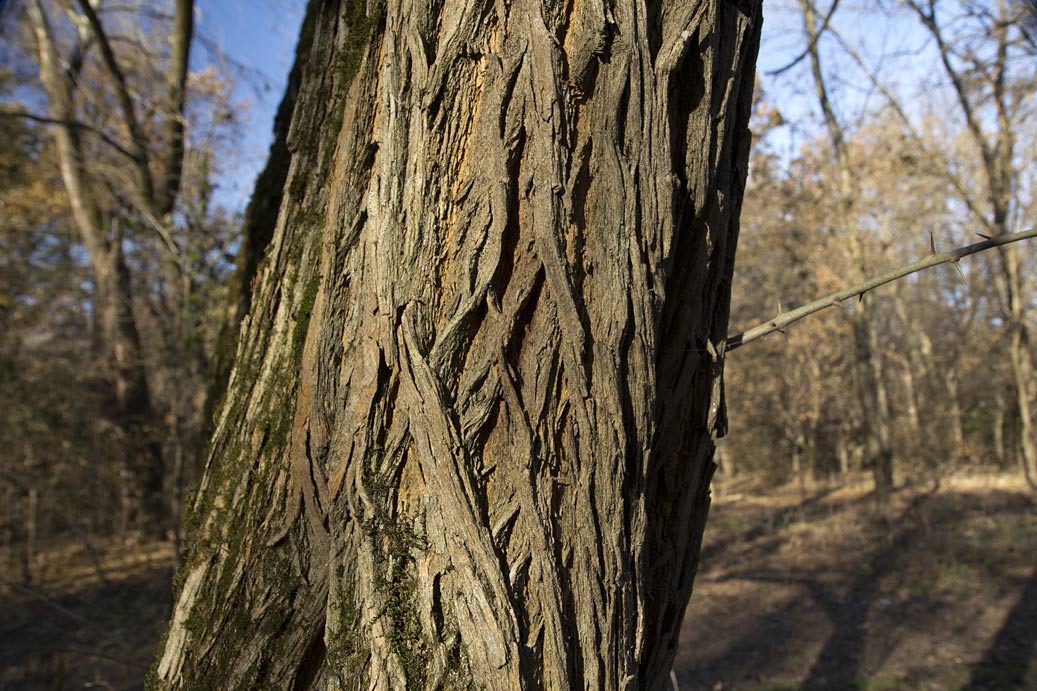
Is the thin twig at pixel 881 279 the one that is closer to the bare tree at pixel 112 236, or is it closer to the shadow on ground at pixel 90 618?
the shadow on ground at pixel 90 618

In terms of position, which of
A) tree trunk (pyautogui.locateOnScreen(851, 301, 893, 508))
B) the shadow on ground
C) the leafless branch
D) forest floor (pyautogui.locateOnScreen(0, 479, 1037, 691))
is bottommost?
the shadow on ground

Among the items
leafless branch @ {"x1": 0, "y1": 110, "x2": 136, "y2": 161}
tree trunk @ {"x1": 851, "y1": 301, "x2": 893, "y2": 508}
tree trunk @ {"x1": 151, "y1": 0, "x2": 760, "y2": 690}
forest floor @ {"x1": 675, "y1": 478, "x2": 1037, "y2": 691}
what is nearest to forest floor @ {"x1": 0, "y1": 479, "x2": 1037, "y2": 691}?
forest floor @ {"x1": 675, "y1": 478, "x2": 1037, "y2": 691}

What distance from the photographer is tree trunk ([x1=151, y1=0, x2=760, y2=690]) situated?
1111mm

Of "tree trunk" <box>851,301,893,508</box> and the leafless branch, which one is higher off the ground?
the leafless branch

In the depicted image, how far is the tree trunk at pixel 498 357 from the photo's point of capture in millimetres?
1111

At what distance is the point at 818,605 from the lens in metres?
7.30

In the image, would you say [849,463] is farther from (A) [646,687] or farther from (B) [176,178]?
(A) [646,687]

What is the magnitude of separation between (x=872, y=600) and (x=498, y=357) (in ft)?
25.0

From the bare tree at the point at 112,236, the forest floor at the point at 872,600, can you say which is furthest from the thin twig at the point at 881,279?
the bare tree at the point at 112,236

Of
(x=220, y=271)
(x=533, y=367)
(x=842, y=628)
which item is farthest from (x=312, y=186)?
(x=842, y=628)

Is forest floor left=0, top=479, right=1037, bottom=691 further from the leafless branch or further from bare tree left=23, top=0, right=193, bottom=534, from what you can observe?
the leafless branch

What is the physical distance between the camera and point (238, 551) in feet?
4.25

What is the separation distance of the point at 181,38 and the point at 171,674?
27.2 feet

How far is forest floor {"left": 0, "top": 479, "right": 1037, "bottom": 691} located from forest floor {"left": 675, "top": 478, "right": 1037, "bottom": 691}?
20 millimetres
